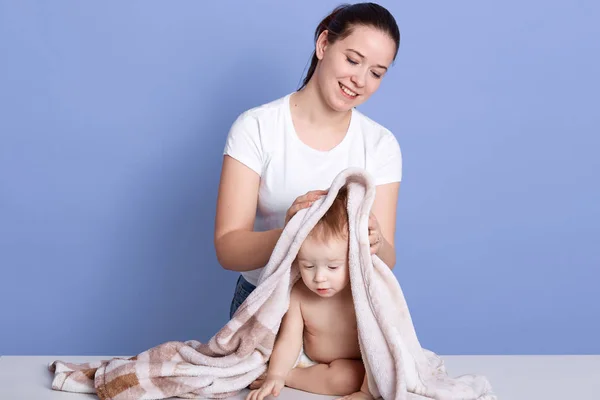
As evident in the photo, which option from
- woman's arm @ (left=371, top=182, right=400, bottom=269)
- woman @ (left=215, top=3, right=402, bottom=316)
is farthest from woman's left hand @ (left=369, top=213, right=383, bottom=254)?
woman's arm @ (left=371, top=182, right=400, bottom=269)

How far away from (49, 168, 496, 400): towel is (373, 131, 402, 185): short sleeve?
1.41 feet

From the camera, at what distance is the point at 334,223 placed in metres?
1.45

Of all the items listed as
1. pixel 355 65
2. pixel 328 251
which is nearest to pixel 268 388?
pixel 328 251

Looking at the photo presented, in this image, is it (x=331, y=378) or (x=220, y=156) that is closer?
(x=331, y=378)

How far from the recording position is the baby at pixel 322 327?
146 cm

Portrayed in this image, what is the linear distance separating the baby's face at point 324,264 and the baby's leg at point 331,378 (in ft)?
0.48

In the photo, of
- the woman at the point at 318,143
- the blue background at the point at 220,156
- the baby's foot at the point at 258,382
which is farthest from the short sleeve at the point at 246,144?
the blue background at the point at 220,156

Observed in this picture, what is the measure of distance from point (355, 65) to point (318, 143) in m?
0.22

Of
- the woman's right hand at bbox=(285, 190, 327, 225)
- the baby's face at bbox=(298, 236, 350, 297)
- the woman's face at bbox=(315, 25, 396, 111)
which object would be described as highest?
the woman's face at bbox=(315, 25, 396, 111)

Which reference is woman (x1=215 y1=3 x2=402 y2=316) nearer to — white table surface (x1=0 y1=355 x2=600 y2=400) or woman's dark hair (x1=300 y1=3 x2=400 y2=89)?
woman's dark hair (x1=300 y1=3 x2=400 y2=89)

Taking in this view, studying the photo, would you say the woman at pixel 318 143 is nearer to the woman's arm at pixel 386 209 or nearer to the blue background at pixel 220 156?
the woman's arm at pixel 386 209

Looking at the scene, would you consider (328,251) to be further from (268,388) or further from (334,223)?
(268,388)

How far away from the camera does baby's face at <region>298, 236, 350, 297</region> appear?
1447 mm

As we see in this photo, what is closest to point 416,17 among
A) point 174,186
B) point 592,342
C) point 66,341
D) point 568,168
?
point 568,168
